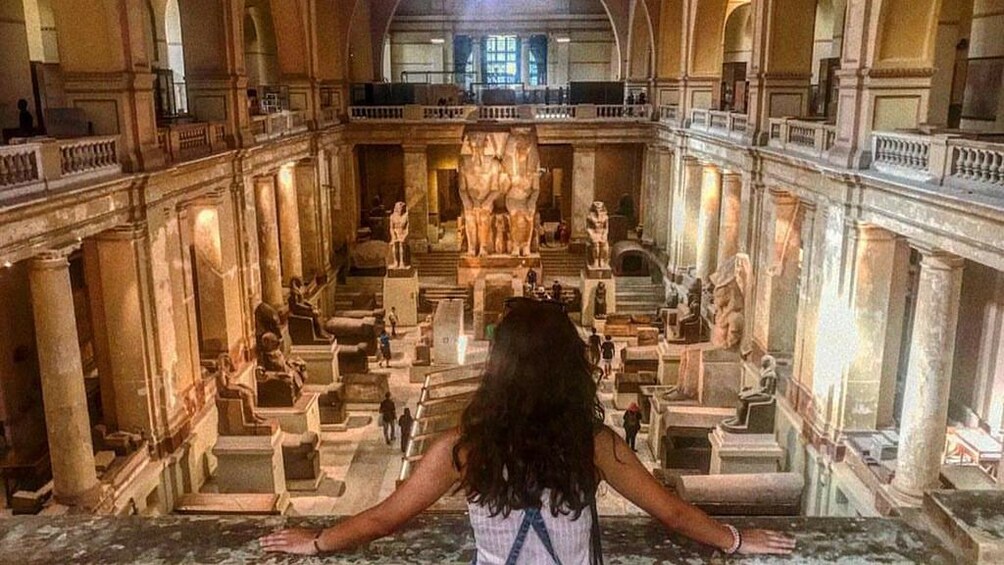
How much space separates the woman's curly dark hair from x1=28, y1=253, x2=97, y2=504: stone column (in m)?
9.51

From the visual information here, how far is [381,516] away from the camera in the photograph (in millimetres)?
2922

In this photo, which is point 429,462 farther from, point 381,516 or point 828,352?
point 828,352

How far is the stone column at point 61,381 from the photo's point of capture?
1062 centimetres

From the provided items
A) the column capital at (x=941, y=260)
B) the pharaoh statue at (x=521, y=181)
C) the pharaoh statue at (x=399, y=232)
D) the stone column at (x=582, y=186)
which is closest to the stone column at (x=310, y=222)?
the pharaoh statue at (x=399, y=232)

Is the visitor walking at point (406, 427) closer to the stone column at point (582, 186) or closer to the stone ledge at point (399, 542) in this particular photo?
the stone ledge at point (399, 542)

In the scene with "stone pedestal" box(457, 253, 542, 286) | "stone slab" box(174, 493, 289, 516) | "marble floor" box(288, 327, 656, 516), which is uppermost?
"stone pedestal" box(457, 253, 542, 286)

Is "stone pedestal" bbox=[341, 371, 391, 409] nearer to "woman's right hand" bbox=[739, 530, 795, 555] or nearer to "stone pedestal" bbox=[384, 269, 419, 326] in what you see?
"stone pedestal" bbox=[384, 269, 419, 326]

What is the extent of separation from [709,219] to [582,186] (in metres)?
7.28

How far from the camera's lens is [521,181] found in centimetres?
2275

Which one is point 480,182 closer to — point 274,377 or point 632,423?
point 274,377

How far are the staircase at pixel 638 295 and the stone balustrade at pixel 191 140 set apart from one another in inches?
503

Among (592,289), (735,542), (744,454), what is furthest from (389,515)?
(592,289)

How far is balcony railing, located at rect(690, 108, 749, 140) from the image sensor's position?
1897cm

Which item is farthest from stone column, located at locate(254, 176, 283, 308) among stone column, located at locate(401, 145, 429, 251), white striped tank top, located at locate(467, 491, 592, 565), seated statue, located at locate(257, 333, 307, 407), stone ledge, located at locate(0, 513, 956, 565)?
white striped tank top, located at locate(467, 491, 592, 565)
